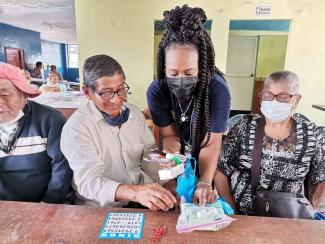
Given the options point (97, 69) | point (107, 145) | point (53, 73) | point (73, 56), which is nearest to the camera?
point (97, 69)

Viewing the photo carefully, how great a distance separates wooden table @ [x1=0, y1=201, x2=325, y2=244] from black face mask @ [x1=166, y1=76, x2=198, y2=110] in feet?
2.28

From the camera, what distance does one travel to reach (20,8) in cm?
450

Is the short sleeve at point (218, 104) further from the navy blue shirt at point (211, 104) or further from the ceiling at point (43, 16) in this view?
the ceiling at point (43, 16)

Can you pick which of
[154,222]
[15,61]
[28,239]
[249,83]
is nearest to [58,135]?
[28,239]

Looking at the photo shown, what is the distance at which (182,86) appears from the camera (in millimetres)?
1420

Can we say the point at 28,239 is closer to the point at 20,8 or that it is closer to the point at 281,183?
the point at 281,183

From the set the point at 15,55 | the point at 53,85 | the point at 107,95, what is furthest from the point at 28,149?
the point at 15,55

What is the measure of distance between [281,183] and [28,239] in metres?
1.37

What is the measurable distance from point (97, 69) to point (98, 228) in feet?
2.42

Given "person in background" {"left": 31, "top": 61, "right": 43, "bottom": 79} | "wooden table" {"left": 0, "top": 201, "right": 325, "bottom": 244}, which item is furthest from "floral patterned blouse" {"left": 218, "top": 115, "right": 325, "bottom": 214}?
"person in background" {"left": 31, "top": 61, "right": 43, "bottom": 79}

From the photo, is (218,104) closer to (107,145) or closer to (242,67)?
(107,145)

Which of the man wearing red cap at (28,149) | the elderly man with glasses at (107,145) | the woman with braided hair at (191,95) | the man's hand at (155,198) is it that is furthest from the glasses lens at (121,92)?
the man's hand at (155,198)

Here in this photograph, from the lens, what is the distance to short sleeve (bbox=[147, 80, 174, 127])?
1619 millimetres

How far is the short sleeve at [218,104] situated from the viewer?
1.51 meters
